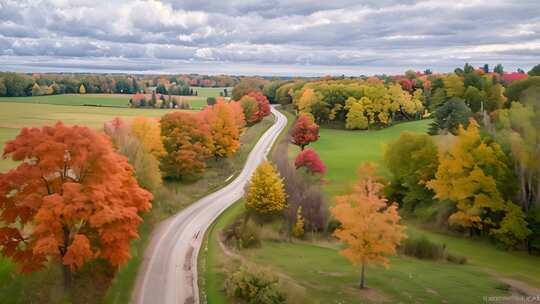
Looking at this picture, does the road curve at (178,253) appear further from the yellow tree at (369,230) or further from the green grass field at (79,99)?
the green grass field at (79,99)

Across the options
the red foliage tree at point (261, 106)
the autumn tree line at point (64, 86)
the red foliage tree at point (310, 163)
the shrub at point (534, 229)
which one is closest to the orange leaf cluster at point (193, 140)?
the red foliage tree at point (310, 163)

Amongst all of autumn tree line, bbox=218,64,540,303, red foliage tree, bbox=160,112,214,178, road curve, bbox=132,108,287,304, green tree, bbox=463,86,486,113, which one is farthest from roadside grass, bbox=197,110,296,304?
green tree, bbox=463,86,486,113

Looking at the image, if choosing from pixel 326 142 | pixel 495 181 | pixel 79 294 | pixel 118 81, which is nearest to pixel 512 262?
pixel 495 181

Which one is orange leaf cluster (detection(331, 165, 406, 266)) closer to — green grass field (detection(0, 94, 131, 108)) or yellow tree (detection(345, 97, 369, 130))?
yellow tree (detection(345, 97, 369, 130))

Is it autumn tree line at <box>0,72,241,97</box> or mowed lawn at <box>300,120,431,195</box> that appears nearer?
mowed lawn at <box>300,120,431,195</box>

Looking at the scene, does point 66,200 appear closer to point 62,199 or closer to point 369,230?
point 62,199

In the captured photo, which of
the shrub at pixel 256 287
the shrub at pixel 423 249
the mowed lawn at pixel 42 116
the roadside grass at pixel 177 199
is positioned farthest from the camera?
the mowed lawn at pixel 42 116
